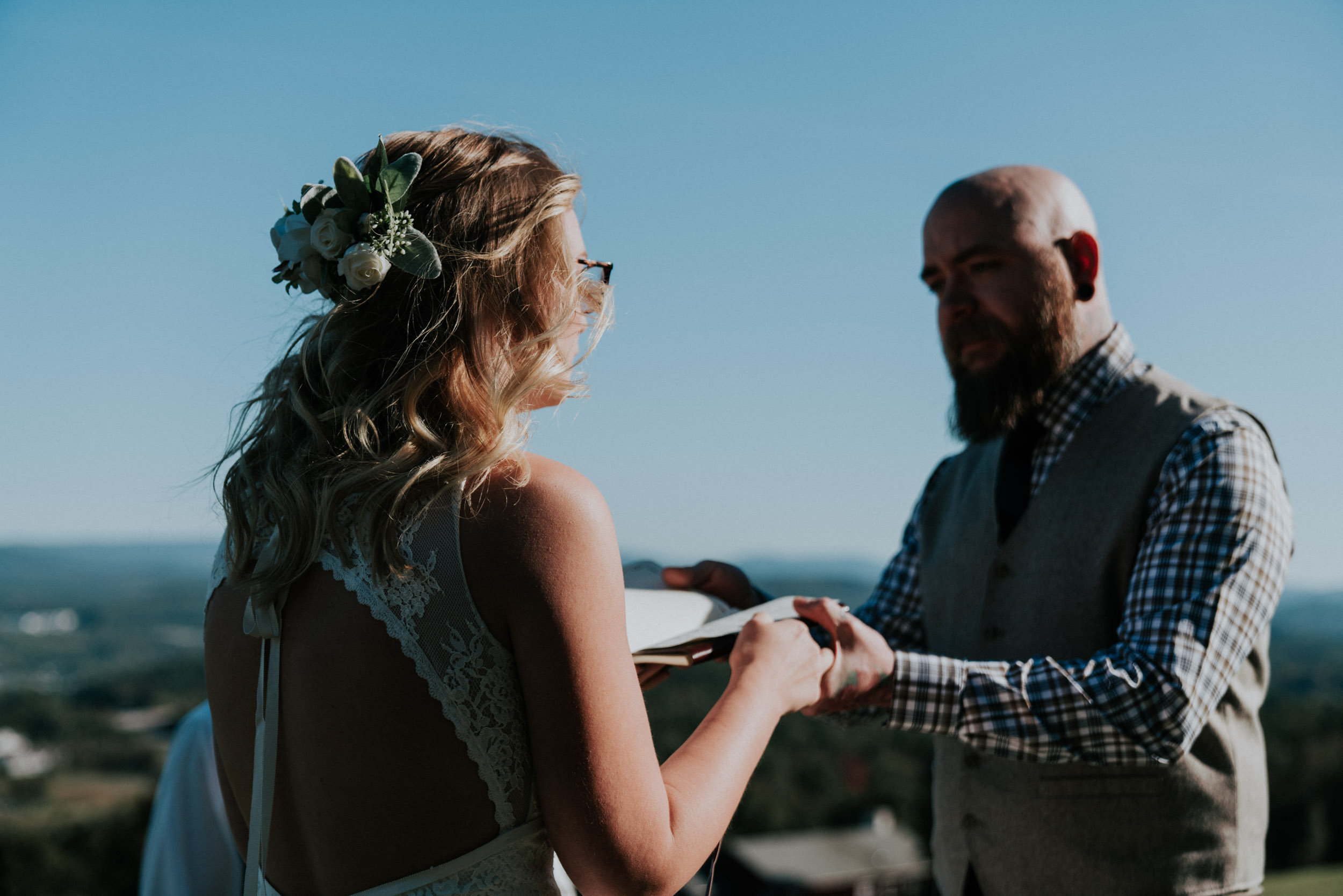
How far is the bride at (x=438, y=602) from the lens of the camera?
1137 millimetres

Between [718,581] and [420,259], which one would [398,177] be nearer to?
[420,259]

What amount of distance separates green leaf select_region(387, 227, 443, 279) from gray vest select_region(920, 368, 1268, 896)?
62.9 inches

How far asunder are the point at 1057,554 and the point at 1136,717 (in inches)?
17.2

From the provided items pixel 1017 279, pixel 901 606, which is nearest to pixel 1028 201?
pixel 1017 279

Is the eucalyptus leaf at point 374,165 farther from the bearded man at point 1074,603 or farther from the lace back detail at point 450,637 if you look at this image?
the bearded man at point 1074,603

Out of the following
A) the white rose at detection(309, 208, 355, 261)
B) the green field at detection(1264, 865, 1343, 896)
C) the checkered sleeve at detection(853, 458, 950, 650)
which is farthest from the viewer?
the green field at detection(1264, 865, 1343, 896)

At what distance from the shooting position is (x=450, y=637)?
1.15m

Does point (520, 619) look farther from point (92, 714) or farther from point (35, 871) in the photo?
point (92, 714)

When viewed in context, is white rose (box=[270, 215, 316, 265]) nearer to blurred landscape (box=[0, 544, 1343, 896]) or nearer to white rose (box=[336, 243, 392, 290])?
white rose (box=[336, 243, 392, 290])

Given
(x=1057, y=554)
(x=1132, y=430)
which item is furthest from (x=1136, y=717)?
(x=1132, y=430)

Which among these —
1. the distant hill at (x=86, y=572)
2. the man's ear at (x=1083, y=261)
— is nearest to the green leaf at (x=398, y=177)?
the man's ear at (x=1083, y=261)

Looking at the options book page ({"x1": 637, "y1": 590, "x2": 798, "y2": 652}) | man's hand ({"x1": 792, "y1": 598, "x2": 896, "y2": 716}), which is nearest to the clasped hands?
man's hand ({"x1": 792, "y1": 598, "x2": 896, "y2": 716})

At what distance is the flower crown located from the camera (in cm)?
127

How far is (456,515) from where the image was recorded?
115 centimetres
